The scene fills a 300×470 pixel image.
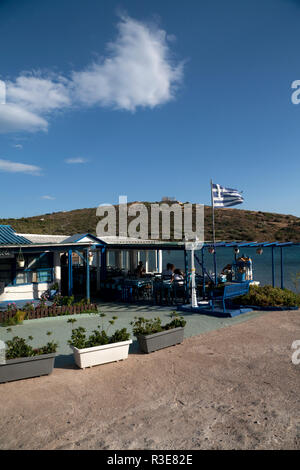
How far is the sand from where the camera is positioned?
3914mm

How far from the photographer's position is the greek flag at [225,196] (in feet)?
41.7

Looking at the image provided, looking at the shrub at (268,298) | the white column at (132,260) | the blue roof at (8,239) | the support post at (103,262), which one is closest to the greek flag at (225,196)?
the shrub at (268,298)

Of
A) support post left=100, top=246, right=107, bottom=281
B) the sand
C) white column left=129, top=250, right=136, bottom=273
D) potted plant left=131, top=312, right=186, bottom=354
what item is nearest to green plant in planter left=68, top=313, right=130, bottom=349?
the sand

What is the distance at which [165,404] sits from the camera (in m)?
4.85

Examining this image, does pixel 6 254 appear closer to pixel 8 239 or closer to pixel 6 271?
pixel 8 239

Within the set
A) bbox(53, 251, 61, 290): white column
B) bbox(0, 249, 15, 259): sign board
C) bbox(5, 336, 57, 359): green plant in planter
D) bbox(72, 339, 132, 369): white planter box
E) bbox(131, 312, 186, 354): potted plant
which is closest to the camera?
bbox(5, 336, 57, 359): green plant in planter

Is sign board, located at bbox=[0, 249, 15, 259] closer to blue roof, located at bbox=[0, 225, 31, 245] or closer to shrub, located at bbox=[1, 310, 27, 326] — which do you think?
blue roof, located at bbox=[0, 225, 31, 245]

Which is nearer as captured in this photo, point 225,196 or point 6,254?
point 6,254

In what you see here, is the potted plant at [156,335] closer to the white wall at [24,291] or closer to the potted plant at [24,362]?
the potted plant at [24,362]

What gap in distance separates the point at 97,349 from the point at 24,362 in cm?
132

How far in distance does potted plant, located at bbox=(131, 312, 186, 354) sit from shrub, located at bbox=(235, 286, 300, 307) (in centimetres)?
507

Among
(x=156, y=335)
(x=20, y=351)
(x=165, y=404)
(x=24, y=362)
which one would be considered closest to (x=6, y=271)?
(x=20, y=351)

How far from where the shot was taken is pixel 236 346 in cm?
765
